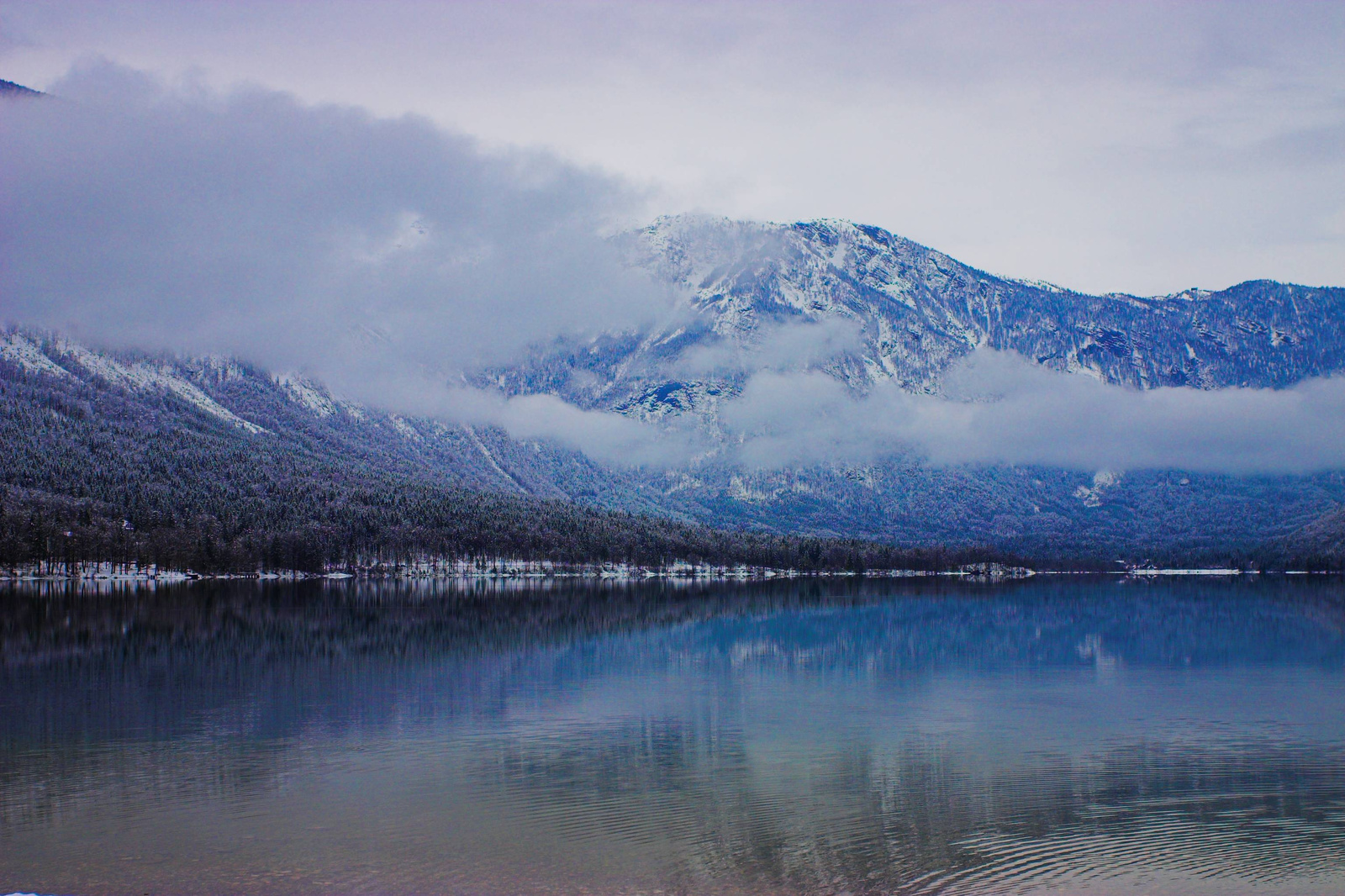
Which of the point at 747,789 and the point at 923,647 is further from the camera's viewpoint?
the point at 923,647

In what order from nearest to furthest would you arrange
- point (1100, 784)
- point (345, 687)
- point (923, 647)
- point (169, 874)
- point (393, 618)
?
point (169, 874)
point (1100, 784)
point (345, 687)
point (923, 647)
point (393, 618)

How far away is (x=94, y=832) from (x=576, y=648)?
58.4m

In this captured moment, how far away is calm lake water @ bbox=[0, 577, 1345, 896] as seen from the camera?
32.0m

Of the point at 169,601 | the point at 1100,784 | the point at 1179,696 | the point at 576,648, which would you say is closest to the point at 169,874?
the point at 1100,784

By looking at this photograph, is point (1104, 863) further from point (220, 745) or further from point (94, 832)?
point (220, 745)

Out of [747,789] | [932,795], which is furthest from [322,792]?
[932,795]

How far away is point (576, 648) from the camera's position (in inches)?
3622

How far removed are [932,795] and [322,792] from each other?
20489mm

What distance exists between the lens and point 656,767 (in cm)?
4506

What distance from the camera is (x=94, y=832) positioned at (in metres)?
34.5

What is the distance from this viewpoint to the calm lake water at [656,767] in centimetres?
3197

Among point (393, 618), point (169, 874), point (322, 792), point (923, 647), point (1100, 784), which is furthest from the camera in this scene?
point (393, 618)

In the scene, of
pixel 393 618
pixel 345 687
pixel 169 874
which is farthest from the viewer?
pixel 393 618

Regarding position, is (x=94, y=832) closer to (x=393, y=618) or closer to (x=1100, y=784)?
(x=1100, y=784)
